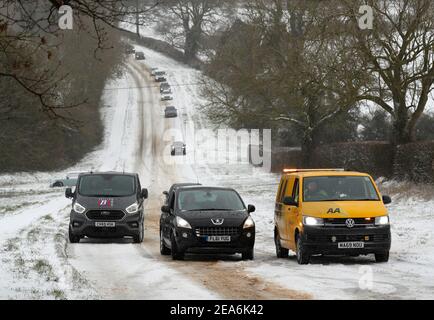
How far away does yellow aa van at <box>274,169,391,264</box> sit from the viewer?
17875 mm

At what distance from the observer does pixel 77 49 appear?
260 feet

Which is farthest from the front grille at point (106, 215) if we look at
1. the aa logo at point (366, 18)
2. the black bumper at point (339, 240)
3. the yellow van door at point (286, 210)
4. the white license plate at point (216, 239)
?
the aa logo at point (366, 18)

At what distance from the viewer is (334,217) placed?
1805 cm

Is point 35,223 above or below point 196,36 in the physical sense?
below

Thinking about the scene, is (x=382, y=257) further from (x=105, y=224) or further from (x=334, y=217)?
(x=105, y=224)

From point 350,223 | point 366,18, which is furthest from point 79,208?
point 366,18

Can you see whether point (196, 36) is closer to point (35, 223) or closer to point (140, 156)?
point (140, 156)

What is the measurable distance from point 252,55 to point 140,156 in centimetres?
2731

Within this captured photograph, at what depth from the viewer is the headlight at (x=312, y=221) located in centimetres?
1806

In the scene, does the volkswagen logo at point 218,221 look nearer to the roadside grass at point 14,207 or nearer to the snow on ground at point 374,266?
the snow on ground at point 374,266

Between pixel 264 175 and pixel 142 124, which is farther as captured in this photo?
pixel 142 124

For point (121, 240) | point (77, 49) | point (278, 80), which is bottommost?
point (121, 240)
